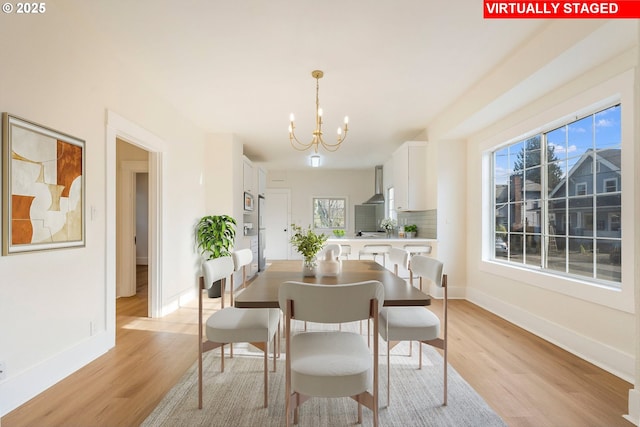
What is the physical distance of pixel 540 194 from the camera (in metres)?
3.36

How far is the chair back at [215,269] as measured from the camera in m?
2.05

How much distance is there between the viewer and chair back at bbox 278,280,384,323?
4.64 feet

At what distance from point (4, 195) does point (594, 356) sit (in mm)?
4288

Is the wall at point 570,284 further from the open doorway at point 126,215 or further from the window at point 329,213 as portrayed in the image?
the window at point 329,213

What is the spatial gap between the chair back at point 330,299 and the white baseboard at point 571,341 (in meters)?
2.22

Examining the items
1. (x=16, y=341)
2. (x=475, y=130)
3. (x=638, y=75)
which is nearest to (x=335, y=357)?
(x=16, y=341)

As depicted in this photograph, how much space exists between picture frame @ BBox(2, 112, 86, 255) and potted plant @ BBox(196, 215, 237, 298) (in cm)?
229

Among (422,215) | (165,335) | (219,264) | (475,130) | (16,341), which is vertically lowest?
(165,335)

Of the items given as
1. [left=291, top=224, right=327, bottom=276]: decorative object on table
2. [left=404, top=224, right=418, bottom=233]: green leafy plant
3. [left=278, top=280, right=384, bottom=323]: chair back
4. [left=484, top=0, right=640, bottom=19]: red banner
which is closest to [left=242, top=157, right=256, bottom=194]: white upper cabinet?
[left=404, top=224, right=418, bottom=233]: green leafy plant

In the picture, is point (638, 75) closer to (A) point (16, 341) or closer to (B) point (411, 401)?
(B) point (411, 401)

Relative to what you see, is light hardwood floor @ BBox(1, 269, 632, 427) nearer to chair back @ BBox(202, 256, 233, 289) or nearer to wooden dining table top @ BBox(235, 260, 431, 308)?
chair back @ BBox(202, 256, 233, 289)

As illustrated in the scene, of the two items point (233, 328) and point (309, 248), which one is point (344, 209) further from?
point (233, 328)

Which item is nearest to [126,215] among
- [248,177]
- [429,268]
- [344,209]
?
[248,177]

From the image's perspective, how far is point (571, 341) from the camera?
2.77m
